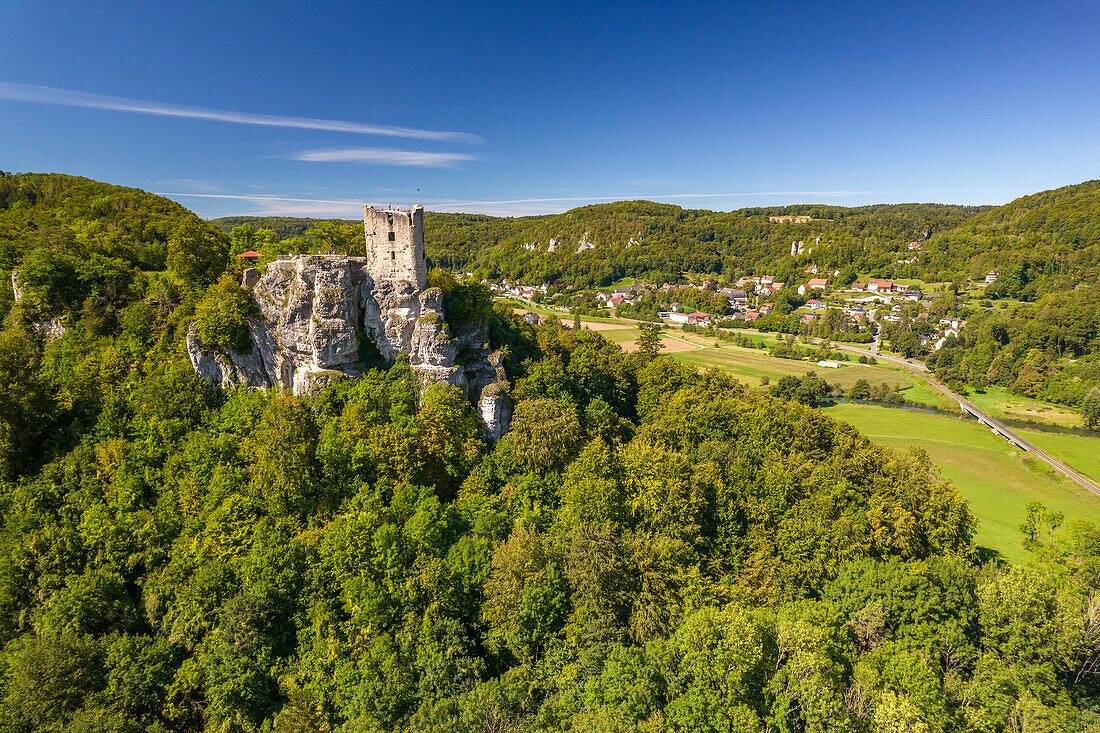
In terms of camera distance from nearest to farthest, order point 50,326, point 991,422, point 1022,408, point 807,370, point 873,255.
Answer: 1. point 50,326
2. point 991,422
3. point 1022,408
4. point 807,370
5. point 873,255

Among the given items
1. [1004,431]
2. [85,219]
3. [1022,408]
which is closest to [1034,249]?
[1022,408]

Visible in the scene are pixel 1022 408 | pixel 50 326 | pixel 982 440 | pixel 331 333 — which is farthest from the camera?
pixel 1022 408

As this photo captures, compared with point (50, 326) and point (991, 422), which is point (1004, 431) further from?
point (50, 326)

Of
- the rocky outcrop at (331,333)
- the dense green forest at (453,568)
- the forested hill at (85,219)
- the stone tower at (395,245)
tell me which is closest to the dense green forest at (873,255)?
the forested hill at (85,219)

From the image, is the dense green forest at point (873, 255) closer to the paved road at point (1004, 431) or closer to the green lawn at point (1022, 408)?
the paved road at point (1004, 431)

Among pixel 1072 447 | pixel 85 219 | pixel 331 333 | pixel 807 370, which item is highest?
pixel 85 219

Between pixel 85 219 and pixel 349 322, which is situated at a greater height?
pixel 85 219
